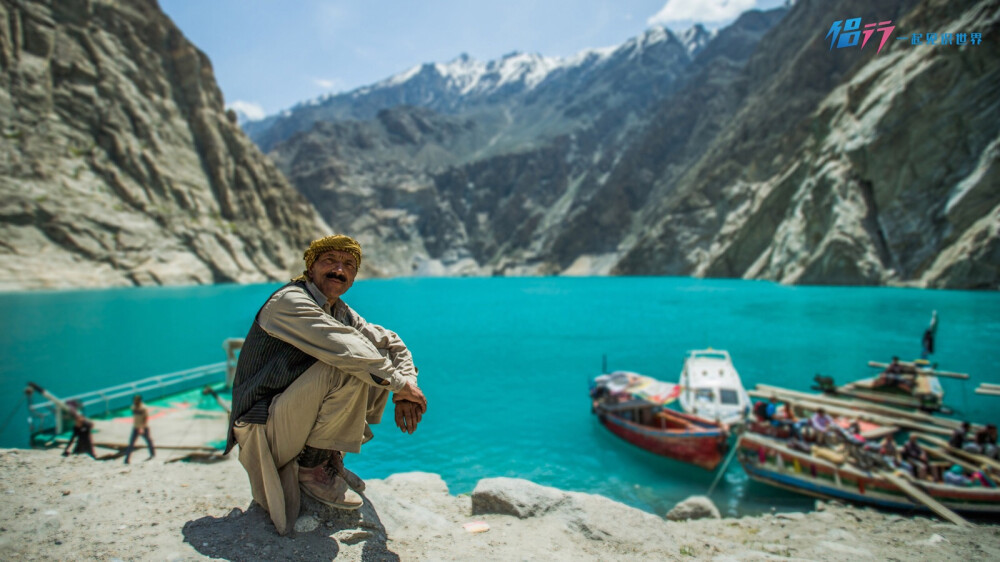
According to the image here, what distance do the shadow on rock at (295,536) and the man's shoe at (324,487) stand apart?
11cm

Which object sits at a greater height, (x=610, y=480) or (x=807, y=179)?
(x=807, y=179)

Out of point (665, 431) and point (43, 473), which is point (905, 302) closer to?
point (665, 431)

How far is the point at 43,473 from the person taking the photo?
4453 mm

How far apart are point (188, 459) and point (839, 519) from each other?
13.5 m

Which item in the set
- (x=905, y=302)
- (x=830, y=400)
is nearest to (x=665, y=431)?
(x=830, y=400)

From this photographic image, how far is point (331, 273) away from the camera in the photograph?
3.75 m

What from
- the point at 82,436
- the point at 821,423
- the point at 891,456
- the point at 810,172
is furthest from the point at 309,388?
the point at 810,172

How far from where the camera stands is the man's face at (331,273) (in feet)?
12.2

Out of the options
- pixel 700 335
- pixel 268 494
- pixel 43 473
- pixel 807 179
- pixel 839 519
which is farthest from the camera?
pixel 807 179

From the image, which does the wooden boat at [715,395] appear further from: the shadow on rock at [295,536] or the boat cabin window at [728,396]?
the shadow on rock at [295,536]

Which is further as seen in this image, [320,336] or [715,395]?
[715,395]

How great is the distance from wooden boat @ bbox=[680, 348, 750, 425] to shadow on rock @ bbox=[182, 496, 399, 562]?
12985 millimetres

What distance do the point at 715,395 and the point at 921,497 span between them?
23.9 feet

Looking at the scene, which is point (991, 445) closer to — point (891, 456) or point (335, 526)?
point (891, 456)
